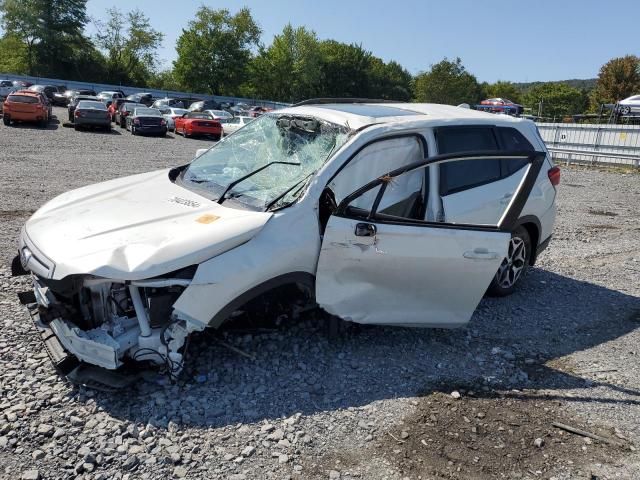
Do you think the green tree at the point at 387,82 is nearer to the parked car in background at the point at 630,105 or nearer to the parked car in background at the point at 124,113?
the parked car in background at the point at 630,105

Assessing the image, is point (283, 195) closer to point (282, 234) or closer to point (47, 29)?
point (282, 234)

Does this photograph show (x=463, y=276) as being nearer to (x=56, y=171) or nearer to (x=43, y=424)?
(x=43, y=424)

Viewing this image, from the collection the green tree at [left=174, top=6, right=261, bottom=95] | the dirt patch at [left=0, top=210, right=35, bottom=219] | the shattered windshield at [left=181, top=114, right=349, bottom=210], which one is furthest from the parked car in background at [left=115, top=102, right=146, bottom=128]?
the green tree at [left=174, top=6, right=261, bottom=95]

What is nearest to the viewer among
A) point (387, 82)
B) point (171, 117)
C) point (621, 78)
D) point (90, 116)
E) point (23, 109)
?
point (23, 109)

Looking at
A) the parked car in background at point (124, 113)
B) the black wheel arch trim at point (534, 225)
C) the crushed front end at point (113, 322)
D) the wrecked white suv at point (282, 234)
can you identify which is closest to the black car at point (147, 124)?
the parked car in background at point (124, 113)

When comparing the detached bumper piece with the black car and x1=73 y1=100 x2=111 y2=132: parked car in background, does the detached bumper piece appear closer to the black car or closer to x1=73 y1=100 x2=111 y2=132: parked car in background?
x1=73 y1=100 x2=111 y2=132: parked car in background

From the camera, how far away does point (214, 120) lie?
86.9 ft

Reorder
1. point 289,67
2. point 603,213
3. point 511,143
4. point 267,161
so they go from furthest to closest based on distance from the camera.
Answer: point 289,67 < point 603,213 < point 511,143 < point 267,161

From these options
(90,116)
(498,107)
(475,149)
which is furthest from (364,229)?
(498,107)

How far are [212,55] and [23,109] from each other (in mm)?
47303

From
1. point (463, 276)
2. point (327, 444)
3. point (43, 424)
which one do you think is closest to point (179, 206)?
point (43, 424)

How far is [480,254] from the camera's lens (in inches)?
152

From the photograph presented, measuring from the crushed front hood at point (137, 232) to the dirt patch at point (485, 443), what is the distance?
146 cm

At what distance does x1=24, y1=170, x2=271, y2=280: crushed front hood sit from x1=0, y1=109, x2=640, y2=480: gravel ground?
835 mm
